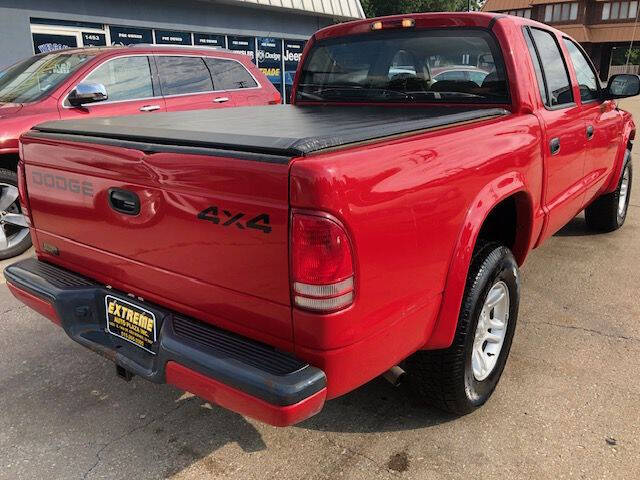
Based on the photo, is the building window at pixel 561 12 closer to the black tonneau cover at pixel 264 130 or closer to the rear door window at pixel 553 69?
the rear door window at pixel 553 69

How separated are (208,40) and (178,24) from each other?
1.08 meters

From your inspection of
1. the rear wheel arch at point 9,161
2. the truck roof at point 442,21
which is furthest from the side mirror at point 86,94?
the truck roof at point 442,21

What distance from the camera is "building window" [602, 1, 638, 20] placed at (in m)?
45.7

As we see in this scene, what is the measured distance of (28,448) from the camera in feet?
8.30

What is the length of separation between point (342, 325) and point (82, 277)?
55.9 inches

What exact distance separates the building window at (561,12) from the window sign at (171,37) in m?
43.9

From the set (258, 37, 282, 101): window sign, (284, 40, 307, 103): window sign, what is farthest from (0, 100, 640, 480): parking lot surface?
(284, 40, 307, 103): window sign

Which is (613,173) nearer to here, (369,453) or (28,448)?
(369,453)

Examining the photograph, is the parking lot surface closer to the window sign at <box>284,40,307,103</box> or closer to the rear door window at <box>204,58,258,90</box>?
the rear door window at <box>204,58,258,90</box>

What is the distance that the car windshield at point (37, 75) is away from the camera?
537 centimetres

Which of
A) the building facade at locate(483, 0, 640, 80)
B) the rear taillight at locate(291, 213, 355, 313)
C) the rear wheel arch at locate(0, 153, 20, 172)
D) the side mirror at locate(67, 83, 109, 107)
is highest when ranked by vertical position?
the building facade at locate(483, 0, 640, 80)

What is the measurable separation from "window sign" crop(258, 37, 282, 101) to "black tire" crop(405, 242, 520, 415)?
14.1 m

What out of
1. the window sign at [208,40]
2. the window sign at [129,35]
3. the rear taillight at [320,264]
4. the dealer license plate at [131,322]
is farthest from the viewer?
the window sign at [208,40]

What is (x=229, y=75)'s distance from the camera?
23.1ft
